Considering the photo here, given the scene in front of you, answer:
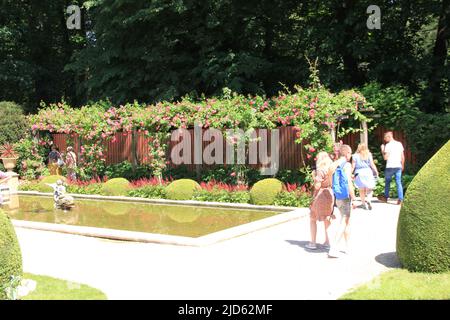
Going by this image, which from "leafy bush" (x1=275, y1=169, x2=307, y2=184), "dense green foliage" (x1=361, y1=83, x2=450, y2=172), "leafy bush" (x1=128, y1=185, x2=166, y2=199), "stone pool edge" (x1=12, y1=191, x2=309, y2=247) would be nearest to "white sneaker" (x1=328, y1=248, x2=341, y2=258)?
"stone pool edge" (x1=12, y1=191, x2=309, y2=247)

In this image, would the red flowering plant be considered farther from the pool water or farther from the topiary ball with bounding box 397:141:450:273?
the topiary ball with bounding box 397:141:450:273

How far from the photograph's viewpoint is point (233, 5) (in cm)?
2312

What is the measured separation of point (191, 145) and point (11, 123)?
11.0 metres

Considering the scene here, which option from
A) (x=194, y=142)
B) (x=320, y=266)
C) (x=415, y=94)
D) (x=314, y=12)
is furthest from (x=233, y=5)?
(x=320, y=266)

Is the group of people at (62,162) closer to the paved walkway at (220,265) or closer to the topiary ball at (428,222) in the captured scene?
the paved walkway at (220,265)

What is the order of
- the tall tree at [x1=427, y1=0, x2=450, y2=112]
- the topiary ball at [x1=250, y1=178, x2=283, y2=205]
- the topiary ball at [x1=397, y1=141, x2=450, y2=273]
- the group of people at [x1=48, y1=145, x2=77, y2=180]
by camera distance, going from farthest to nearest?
the group of people at [x1=48, y1=145, x2=77, y2=180] < the tall tree at [x1=427, y1=0, x2=450, y2=112] < the topiary ball at [x1=250, y1=178, x2=283, y2=205] < the topiary ball at [x1=397, y1=141, x2=450, y2=273]

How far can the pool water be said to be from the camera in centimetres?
1141

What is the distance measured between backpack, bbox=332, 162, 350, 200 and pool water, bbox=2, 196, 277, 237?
342 cm

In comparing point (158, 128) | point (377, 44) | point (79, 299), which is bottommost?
point (79, 299)

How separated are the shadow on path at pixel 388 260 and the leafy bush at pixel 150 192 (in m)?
9.73

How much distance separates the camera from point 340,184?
26.2 ft

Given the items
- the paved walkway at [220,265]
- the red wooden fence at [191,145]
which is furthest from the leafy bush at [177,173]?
the paved walkway at [220,265]

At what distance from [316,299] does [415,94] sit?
16.7m

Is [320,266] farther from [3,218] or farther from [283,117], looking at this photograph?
[283,117]
